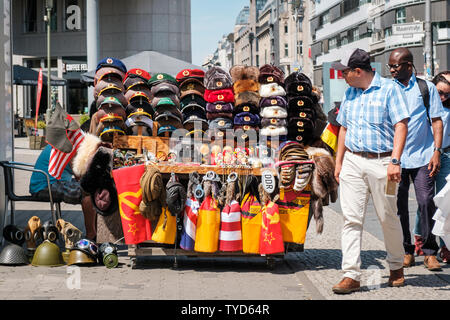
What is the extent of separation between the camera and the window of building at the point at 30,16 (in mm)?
50406

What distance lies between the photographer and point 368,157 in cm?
631

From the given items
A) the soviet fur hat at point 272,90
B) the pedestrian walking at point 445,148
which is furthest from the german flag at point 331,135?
the pedestrian walking at point 445,148

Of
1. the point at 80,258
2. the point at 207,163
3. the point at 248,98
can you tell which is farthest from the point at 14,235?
the point at 248,98

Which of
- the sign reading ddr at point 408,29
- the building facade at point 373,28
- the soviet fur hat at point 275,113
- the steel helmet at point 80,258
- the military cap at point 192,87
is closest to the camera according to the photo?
the steel helmet at point 80,258

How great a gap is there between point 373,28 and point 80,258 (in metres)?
66.7

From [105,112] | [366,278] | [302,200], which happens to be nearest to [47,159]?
[105,112]

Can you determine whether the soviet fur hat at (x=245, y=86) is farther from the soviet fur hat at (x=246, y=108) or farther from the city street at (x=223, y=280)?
the city street at (x=223, y=280)

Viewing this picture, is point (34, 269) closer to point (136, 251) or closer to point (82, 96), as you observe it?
point (136, 251)

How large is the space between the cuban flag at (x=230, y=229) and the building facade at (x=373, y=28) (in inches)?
1205

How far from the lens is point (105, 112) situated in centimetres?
818

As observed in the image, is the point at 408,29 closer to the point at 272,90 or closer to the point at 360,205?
the point at 272,90

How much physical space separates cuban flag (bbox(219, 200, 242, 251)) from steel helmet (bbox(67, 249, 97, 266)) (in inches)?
52.8

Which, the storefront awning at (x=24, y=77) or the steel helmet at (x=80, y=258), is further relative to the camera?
the storefront awning at (x=24, y=77)

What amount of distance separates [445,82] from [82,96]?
147ft
